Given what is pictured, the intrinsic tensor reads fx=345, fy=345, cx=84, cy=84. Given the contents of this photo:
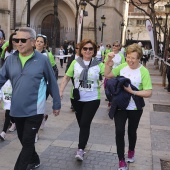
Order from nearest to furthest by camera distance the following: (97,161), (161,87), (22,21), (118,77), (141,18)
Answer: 1. (118,77)
2. (97,161)
3. (161,87)
4. (22,21)
5. (141,18)

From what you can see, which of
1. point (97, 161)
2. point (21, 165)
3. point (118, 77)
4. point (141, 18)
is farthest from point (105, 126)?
point (141, 18)

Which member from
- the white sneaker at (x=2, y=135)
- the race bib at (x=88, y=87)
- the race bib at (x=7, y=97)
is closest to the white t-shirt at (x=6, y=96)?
the race bib at (x=7, y=97)

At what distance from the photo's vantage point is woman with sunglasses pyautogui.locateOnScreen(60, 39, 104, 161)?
5.30m

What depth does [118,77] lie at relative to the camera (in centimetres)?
487

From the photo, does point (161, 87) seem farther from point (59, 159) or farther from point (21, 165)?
point (21, 165)

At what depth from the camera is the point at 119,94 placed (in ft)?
15.8

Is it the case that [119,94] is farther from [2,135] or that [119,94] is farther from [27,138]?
[2,135]

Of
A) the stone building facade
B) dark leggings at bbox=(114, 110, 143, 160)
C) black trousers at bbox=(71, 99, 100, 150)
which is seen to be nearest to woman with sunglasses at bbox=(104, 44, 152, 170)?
dark leggings at bbox=(114, 110, 143, 160)

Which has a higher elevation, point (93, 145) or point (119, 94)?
point (119, 94)

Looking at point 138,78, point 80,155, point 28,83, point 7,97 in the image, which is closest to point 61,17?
point 7,97

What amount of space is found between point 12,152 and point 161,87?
11246mm

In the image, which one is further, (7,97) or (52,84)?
(7,97)

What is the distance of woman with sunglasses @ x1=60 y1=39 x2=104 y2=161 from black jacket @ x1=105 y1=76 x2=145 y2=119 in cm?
53

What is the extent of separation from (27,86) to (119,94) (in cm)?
138
